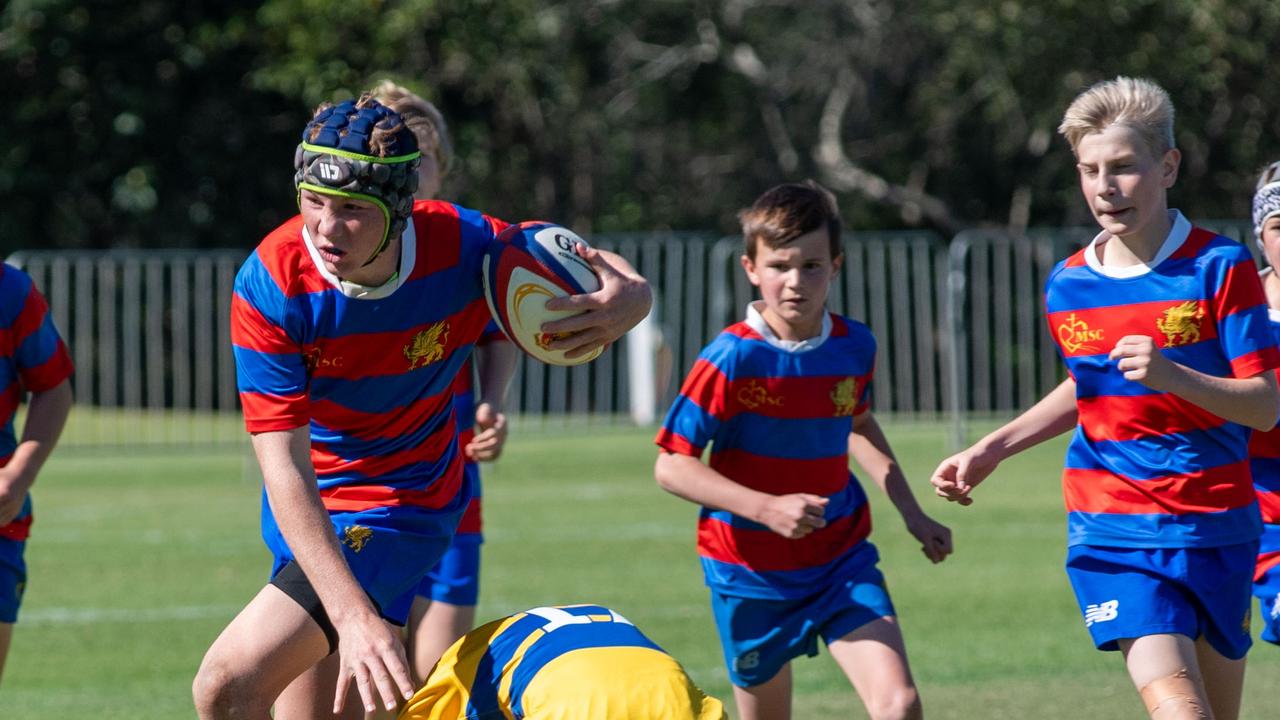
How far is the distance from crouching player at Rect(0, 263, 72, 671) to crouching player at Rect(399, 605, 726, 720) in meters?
2.35

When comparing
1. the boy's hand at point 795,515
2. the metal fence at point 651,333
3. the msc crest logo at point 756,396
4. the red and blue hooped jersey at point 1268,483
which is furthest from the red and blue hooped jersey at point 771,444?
the metal fence at point 651,333

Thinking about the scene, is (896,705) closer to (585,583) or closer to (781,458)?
(781,458)

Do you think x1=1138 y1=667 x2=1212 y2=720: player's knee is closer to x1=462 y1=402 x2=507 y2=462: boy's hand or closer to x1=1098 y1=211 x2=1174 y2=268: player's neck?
x1=1098 y1=211 x2=1174 y2=268: player's neck

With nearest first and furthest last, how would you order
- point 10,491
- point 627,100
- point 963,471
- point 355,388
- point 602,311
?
1. point 602,311
2. point 355,388
3. point 963,471
4. point 10,491
5. point 627,100

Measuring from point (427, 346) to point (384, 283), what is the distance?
0.78 feet

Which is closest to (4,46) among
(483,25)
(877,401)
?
(483,25)

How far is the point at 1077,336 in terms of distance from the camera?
5113 millimetres

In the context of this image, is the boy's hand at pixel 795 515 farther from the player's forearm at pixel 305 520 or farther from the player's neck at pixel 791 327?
the player's forearm at pixel 305 520

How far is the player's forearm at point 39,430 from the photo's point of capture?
561 centimetres

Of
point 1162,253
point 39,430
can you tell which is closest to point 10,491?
point 39,430

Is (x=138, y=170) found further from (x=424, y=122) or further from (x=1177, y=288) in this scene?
(x=1177, y=288)

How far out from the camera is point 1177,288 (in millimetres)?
4930

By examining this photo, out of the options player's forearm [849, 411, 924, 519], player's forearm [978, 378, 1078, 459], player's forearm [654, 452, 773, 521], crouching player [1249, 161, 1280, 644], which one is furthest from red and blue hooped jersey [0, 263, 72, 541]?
crouching player [1249, 161, 1280, 644]

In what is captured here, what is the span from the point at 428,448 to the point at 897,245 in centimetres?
1603
